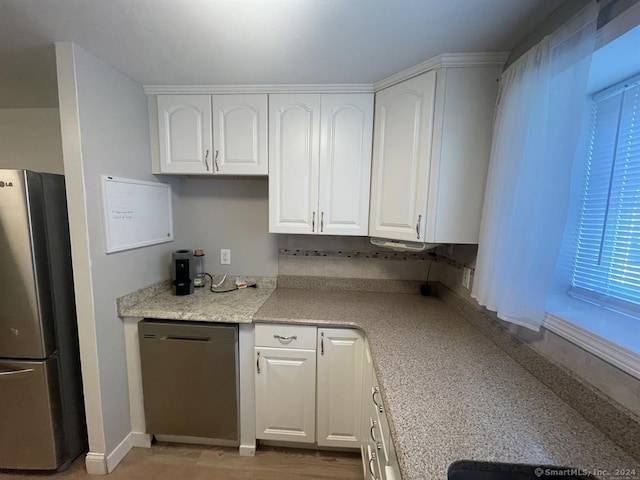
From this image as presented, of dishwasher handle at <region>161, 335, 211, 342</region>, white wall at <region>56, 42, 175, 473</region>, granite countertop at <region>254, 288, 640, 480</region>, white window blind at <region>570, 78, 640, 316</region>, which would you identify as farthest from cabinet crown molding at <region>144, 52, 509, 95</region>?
dishwasher handle at <region>161, 335, 211, 342</region>

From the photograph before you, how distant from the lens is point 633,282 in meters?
0.87

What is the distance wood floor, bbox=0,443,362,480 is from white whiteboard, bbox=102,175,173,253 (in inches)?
50.3

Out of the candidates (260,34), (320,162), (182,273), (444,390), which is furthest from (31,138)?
(444,390)

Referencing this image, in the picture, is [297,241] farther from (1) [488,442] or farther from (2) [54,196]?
(1) [488,442]

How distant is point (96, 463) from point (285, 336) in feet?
4.16

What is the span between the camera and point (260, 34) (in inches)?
45.4

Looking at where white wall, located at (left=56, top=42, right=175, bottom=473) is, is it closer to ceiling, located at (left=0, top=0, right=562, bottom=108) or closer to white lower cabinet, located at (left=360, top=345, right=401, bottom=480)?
ceiling, located at (left=0, top=0, right=562, bottom=108)

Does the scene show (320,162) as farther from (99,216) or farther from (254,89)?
(99,216)

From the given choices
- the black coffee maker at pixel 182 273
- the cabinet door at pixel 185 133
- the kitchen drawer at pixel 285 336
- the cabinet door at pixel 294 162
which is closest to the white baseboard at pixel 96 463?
Result: the black coffee maker at pixel 182 273

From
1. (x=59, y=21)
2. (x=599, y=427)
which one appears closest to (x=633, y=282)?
(x=599, y=427)

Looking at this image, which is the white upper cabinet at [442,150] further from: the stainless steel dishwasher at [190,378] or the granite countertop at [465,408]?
the stainless steel dishwasher at [190,378]

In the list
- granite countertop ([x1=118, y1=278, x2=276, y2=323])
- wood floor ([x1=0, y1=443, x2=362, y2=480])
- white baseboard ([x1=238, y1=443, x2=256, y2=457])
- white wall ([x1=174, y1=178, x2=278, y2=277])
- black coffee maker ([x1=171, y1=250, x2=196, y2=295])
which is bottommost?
wood floor ([x1=0, y1=443, x2=362, y2=480])

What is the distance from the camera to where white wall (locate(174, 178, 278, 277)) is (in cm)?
208

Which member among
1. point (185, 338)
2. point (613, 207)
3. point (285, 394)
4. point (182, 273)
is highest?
point (613, 207)
